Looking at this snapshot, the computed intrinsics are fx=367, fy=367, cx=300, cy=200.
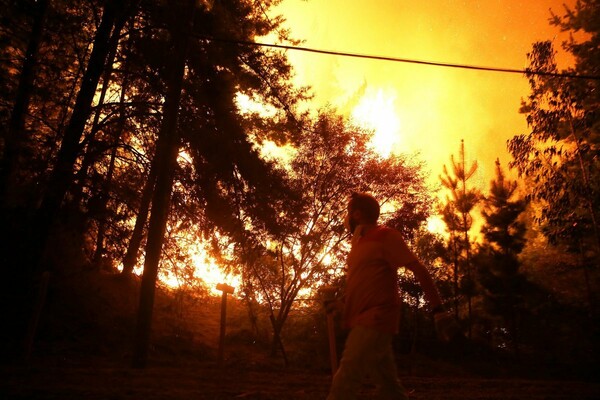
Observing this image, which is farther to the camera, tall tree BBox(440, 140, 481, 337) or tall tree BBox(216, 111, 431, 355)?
tall tree BBox(440, 140, 481, 337)

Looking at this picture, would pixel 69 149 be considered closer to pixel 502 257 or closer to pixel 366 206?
pixel 366 206

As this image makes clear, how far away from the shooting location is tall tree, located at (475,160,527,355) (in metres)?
25.9

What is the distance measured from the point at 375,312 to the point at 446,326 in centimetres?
52

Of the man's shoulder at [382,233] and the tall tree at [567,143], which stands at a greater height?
the tall tree at [567,143]

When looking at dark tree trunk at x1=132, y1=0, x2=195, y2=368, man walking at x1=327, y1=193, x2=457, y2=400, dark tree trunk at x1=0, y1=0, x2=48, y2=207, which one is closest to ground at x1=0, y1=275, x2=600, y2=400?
dark tree trunk at x1=132, y1=0, x2=195, y2=368

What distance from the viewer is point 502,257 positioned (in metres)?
26.9

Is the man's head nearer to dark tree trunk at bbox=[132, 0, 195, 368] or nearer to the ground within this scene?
the ground

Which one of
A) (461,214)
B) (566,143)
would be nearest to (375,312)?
(566,143)

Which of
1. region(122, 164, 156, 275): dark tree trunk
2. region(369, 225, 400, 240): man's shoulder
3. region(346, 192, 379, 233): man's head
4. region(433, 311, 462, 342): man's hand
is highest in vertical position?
region(122, 164, 156, 275): dark tree trunk

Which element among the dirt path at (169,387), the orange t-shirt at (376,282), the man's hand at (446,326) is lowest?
the dirt path at (169,387)

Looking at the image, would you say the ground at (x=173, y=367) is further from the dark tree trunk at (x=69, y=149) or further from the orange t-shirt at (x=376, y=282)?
the orange t-shirt at (x=376, y=282)

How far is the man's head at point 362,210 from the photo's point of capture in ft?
10.2

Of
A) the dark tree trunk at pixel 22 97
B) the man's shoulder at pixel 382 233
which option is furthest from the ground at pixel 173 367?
the dark tree trunk at pixel 22 97

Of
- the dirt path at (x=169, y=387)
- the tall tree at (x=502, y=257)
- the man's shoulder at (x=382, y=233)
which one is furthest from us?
the tall tree at (x=502, y=257)
